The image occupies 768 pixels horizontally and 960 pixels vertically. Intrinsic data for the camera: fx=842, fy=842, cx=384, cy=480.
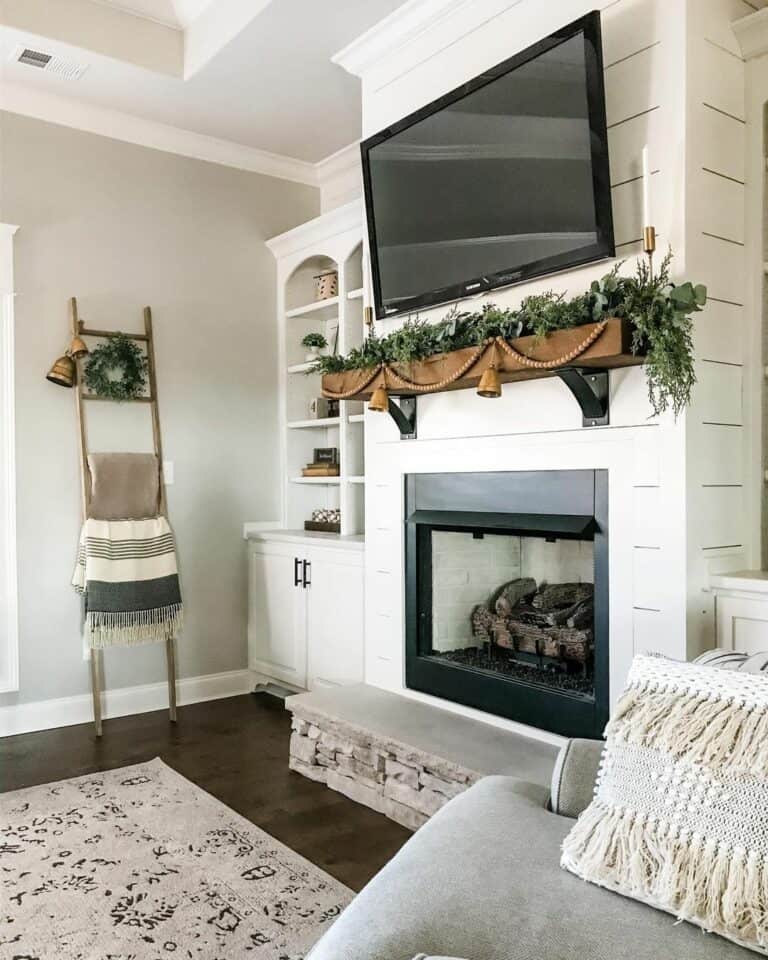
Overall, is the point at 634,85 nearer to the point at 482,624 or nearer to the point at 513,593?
the point at 513,593

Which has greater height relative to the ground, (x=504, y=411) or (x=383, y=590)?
(x=504, y=411)

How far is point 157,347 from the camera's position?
4.21 metres

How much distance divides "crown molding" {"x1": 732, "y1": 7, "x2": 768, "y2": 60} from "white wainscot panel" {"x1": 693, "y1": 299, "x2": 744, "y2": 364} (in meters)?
0.75

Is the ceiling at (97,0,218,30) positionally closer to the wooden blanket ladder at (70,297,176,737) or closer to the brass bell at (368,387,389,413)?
the wooden blanket ladder at (70,297,176,737)

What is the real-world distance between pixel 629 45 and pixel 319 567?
2450 mm

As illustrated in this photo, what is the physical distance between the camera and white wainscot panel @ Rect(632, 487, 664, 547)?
7.82 ft

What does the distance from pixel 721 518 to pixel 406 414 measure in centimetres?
124

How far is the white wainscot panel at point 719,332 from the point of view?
239 centimetres

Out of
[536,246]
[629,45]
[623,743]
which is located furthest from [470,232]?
[623,743]

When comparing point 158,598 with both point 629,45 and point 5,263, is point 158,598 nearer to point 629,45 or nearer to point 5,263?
point 5,263

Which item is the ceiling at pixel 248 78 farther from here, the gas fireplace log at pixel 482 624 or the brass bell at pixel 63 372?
the gas fireplace log at pixel 482 624

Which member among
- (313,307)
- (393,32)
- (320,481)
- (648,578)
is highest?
(393,32)

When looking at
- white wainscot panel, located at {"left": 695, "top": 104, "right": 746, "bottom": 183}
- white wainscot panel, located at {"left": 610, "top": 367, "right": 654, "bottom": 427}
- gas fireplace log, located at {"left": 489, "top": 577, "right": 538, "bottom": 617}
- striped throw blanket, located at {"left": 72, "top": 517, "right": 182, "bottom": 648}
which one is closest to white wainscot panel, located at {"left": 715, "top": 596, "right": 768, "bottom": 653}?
white wainscot panel, located at {"left": 610, "top": 367, "right": 654, "bottom": 427}

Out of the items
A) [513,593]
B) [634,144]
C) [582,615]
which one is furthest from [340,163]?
[582,615]
